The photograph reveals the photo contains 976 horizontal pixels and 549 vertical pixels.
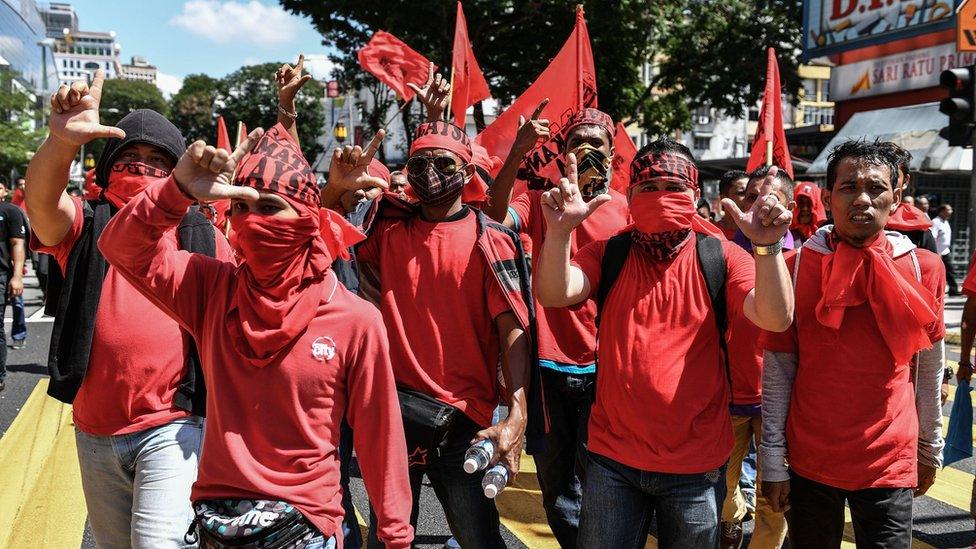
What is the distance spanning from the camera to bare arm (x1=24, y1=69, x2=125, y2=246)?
268 centimetres

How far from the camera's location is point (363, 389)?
8.73 feet

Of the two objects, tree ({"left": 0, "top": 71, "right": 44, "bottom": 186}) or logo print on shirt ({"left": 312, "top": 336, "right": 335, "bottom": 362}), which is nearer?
logo print on shirt ({"left": 312, "top": 336, "right": 335, "bottom": 362})

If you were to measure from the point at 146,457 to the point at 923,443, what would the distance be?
2962 millimetres

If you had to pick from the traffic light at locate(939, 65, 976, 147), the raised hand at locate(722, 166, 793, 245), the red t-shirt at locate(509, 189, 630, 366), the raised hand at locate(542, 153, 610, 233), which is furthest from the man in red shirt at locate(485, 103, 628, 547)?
the traffic light at locate(939, 65, 976, 147)

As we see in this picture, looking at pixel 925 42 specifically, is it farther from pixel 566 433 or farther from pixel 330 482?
pixel 330 482

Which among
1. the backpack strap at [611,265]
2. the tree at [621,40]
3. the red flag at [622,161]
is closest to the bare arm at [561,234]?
the backpack strap at [611,265]

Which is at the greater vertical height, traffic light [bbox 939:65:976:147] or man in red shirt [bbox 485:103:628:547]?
traffic light [bbox 939:65:976:147]

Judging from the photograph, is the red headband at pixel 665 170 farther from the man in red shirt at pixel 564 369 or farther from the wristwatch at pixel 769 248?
the man in red shirt at pixel 564 369

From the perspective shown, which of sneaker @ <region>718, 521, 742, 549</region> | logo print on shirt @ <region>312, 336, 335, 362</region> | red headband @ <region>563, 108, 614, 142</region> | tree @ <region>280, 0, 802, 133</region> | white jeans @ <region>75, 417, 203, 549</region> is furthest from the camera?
tree @ <region>280, 0, 802, 133</region>

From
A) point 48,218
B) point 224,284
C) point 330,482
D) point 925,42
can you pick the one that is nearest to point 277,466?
point 330,482

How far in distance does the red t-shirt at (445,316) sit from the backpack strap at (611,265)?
1.24ft

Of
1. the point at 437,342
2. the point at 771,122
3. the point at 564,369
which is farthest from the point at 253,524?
the point at 771,122

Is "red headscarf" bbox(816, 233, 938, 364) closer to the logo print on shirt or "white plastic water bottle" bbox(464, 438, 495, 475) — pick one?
"white plastic water bottle" bbox(464, 438, 495, 475)

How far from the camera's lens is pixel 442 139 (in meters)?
3.73
